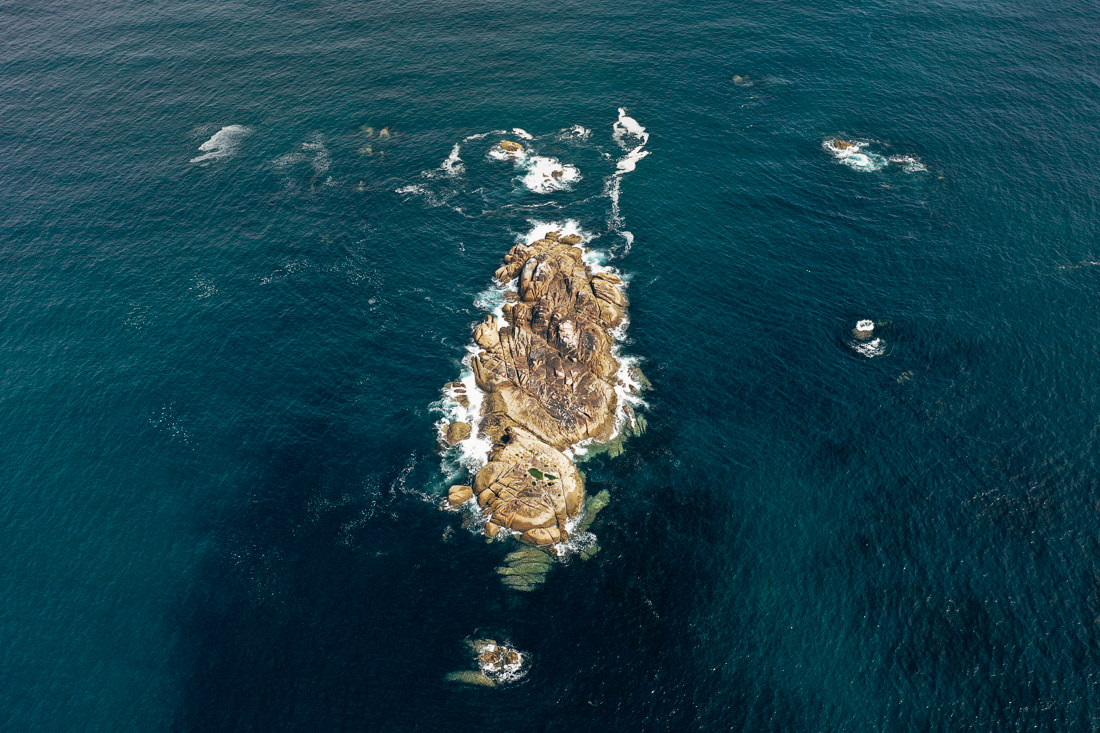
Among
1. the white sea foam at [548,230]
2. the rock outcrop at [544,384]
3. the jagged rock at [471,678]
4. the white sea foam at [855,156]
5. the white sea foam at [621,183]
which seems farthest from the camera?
the white sea foam at [855,156]

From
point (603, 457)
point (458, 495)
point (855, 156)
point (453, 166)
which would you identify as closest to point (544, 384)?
point (603, 457)

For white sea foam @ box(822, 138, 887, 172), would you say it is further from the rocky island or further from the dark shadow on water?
the dark shadow on water

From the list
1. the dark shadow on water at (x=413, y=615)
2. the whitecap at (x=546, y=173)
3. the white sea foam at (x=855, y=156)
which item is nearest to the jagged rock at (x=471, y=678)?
the dark shadow on water at (x=413, y=615)

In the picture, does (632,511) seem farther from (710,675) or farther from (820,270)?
(820,270)

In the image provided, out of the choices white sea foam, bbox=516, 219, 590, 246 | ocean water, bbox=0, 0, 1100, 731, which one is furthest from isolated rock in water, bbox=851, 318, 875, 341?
white sea foam, bbox=516, 219, 590, 246

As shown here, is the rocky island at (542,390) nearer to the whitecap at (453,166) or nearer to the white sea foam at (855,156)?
the whitecap at (453,166)

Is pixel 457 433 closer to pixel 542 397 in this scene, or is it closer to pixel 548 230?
pixel 542 397

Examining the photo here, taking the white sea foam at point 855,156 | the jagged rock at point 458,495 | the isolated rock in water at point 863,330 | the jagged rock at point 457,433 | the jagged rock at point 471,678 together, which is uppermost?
the white sea foam at point 855,156

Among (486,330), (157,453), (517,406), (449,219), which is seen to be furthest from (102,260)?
(517,406)
